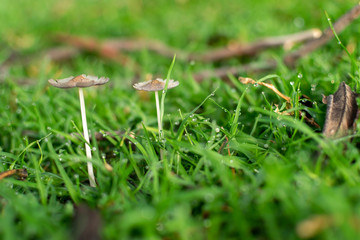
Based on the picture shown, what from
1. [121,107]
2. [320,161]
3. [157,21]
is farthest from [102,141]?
[157,21]

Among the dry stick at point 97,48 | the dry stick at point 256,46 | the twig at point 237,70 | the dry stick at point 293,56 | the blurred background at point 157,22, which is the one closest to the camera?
the dry stick at point 293,56

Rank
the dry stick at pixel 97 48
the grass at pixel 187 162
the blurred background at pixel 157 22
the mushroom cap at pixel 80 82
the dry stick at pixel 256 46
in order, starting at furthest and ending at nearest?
the blurred background at pixel 157 22, the dry stick at pixel 97 48, the dry stick at pixel 256 46, the mushroom cap at pixel 80 82, the grass at pixel 187 162

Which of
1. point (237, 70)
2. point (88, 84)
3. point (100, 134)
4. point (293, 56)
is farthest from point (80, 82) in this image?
point (293, 56)

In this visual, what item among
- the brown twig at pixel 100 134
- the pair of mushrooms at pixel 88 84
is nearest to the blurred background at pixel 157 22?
the brown twig at pixel 100 134

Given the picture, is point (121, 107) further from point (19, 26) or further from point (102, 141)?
point (19, 26)

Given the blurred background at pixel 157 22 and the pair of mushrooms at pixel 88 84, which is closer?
the pair of mushrooms at pixel 88 84

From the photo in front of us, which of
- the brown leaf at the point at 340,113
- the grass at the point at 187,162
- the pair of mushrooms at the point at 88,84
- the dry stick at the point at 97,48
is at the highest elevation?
the pair of mushrooms at the point at 88,84

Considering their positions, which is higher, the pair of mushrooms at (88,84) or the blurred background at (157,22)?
the pair of mushrooms at (88,84)

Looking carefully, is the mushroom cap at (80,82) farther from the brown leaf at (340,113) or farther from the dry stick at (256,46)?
the dry stick at (256,46)
